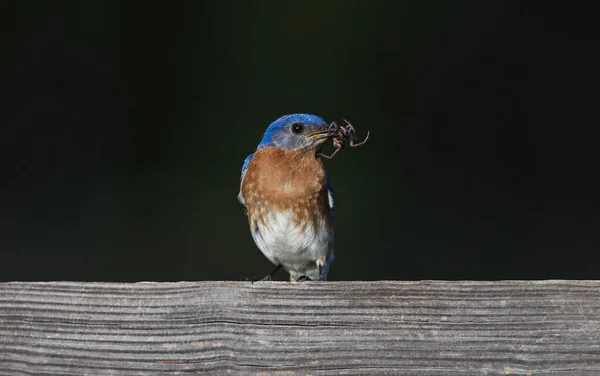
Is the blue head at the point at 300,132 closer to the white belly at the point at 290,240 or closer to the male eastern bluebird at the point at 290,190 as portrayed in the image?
the male eastern bluebird at the point at 290,190

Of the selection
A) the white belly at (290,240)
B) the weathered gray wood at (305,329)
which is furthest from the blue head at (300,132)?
the weathered gray wood at (305,329)

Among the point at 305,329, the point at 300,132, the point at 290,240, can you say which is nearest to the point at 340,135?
the point at 300,132

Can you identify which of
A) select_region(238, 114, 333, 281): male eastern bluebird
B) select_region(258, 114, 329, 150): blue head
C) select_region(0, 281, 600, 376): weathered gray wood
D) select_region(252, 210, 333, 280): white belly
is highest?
select_region(258, 114, 329, 150): blue head

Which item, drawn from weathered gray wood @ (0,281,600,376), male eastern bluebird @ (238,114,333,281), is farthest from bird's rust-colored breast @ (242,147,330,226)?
weathered gray wood @ (0,281,600,376)

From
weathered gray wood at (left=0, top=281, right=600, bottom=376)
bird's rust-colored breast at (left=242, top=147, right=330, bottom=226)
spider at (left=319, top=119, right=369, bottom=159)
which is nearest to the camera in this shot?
weathered gray wood at (left=0, top=281, right=600, bottom=376)

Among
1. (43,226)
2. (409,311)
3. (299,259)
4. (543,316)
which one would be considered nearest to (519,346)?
(543,316)

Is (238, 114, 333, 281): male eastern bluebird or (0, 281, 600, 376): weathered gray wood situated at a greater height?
(238, 114, 333, 281): male eastern bluebird

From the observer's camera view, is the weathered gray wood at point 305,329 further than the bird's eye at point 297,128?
No

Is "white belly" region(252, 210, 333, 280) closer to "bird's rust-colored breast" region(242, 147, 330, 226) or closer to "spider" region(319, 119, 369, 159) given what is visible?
"bird's rust-colored breast" region(242, 147, 330, 226)
